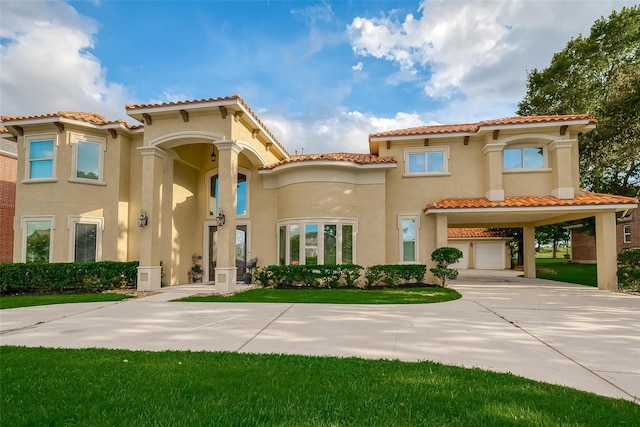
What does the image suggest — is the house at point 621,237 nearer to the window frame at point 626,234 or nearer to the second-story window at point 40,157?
the window frame at point 626,234

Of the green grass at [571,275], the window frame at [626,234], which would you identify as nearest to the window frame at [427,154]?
the green grass at [571,275]

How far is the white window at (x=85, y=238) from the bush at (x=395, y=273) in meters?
10.8

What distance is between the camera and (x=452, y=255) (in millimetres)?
12008

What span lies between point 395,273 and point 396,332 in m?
6.82

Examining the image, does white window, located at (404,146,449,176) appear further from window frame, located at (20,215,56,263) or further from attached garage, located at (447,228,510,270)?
attached garage, located at (447,228,510,270)

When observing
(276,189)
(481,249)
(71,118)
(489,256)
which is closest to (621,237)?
(489,256)

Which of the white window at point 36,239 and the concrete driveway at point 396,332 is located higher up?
the white window at point 36,239

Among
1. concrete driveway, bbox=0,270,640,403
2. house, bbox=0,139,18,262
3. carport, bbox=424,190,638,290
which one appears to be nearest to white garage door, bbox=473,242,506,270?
carport, bbox=424,190,638,290

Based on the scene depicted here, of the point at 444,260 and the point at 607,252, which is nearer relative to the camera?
the point at 607,252

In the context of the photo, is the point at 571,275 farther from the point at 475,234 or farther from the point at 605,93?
the point at 605,93

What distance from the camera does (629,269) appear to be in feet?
37.7

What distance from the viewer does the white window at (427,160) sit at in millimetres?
13992

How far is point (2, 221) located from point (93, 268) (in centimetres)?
979

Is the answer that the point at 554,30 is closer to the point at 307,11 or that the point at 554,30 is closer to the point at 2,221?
the point at 307,11
